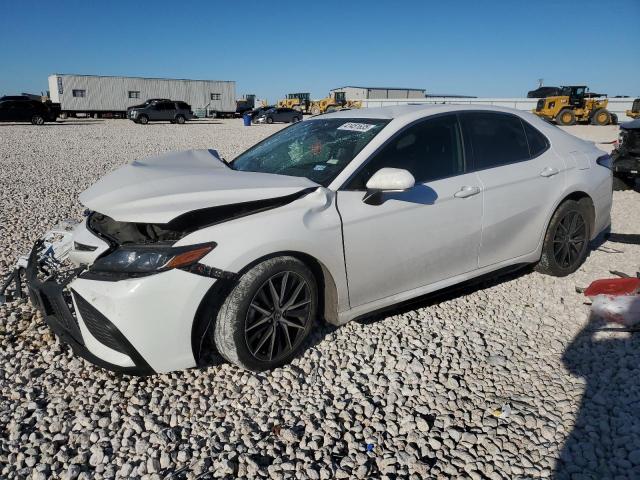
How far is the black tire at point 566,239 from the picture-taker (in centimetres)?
418

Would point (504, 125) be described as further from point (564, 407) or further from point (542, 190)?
point (564, 407)

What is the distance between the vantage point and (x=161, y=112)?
3266 centimetres

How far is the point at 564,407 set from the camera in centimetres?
261

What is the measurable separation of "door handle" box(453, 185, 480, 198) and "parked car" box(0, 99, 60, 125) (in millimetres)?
31016

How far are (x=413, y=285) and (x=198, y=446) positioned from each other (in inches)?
68.7

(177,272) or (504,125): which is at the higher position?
(504,125)

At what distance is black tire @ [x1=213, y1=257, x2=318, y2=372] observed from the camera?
267cm

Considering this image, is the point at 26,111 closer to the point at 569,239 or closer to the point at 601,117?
the point at 569,239

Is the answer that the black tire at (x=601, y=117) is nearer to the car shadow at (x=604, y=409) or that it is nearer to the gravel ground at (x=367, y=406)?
the gravel ground at (x=367, y=406)

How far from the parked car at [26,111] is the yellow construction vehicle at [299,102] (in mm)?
22383

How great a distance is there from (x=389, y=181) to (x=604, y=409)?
67.2 inches

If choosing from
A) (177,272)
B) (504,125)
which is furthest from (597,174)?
(177,272)

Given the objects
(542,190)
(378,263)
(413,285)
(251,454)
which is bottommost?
(251,454)

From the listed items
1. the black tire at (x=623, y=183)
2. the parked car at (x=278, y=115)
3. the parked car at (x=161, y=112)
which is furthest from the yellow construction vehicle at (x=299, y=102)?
the black tire at (x=623, y=183)
